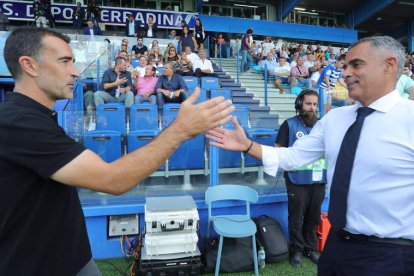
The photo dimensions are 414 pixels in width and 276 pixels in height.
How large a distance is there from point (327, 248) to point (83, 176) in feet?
4.22

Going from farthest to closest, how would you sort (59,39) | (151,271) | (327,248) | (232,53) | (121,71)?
(232,53) → (121,71) → (151,271) → (327,248) → (59,39)

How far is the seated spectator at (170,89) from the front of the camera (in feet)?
21.0

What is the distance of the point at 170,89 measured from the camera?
21.7 feet

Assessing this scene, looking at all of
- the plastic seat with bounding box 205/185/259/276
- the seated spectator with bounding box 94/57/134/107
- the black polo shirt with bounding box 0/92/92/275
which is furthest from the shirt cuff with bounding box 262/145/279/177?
the seated spectator with bounding box 94/57/134/107

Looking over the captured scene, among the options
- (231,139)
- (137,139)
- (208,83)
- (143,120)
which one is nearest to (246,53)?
(208,83)

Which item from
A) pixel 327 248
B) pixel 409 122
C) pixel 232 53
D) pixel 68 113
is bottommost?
pixel 327 248

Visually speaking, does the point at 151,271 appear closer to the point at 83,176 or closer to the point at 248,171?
the point at 248,171

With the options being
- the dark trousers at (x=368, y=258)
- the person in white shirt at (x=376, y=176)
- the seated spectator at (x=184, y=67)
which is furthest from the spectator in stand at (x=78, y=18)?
the dark trousers at (x=368, y=258)

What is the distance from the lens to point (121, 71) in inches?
260

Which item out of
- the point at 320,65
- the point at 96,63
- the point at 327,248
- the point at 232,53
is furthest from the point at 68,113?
the point at 232,53

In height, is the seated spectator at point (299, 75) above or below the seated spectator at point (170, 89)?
above

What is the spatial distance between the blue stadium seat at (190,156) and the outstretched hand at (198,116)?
3.06m

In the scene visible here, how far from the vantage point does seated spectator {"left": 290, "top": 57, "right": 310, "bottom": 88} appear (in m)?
9.28

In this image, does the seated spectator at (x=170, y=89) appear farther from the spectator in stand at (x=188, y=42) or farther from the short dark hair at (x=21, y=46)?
the short dark hair at (x=21, y=46)
